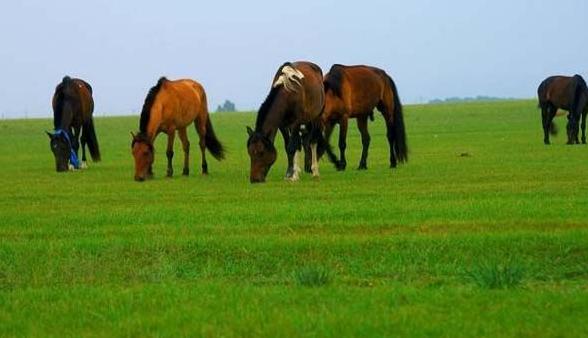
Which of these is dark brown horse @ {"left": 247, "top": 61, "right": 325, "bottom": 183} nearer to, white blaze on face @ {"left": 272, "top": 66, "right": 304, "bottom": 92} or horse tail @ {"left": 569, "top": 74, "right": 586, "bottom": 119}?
white blaze on face @ {"left": 272, "top": 66, "right": 304, "bottom": 92}

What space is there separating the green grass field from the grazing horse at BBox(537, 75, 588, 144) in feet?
46.8

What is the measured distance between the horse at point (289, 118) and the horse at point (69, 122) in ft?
20.7

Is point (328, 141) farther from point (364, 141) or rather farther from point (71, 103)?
point (71, 103)

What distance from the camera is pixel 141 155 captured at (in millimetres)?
21031

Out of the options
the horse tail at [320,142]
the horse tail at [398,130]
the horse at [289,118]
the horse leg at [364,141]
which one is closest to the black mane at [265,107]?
the horse at [289,118]

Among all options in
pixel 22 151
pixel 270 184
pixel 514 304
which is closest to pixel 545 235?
pixel 514 304

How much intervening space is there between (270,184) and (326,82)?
3916mm

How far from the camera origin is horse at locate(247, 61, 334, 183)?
19266 millimetres

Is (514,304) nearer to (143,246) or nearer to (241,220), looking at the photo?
(143,246)

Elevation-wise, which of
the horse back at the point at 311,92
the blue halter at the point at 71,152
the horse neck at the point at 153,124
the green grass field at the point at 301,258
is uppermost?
the horse back at the point at 311,92

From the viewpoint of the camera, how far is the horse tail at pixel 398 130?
79.2ft

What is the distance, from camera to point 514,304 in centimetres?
803

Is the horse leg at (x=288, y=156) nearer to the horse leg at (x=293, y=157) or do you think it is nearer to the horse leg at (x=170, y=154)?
the horse leg at (x=293, y=157)

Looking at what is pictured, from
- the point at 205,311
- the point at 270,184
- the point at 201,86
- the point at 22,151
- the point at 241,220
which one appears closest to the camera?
the point at 205,311
